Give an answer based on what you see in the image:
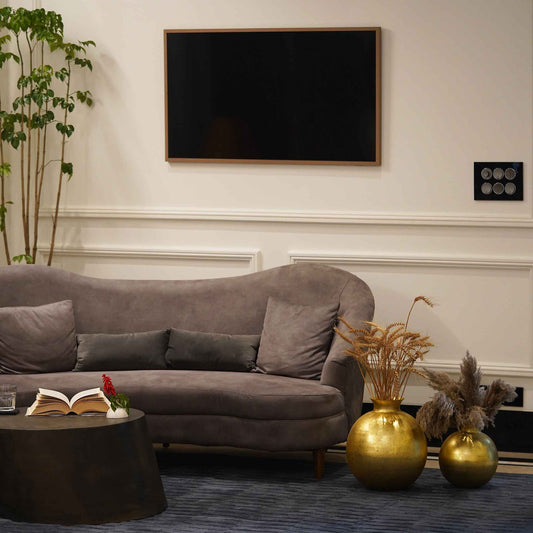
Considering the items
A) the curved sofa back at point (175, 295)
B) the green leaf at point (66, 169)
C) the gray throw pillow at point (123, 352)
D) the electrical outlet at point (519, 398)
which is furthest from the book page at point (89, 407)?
the electrical outlet at point (519, 398)

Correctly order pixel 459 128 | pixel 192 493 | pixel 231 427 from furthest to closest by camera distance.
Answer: pixel 459 128 → pixel 231 427 → pixel 192 493

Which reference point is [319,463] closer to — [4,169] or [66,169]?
[66,169]

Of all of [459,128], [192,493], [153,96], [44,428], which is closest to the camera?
[44,428]

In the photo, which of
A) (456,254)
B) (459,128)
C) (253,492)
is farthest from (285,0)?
(253,492)

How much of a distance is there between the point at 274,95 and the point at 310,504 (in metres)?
2.57

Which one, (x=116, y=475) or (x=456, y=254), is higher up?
(x=456, y=254)

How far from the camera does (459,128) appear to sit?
17.8 feet

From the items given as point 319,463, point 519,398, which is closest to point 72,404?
point 319,463

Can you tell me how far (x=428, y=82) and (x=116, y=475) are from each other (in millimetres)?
2929

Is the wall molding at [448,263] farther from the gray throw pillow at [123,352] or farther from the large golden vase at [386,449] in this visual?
the large golden vase at [386,449]

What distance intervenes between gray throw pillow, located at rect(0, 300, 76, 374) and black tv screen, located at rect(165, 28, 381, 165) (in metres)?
1.30

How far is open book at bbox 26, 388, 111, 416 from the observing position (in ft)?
13.1

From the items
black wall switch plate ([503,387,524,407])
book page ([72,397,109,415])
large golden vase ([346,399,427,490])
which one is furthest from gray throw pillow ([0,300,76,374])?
black wall switch plate ([503,387,524,407])

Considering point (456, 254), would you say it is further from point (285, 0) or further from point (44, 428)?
point (44, 428)
